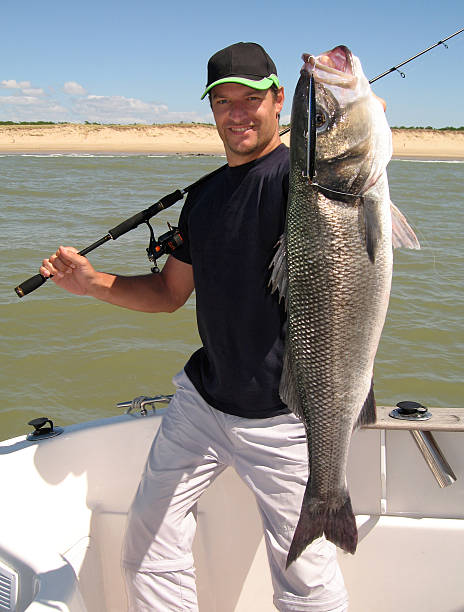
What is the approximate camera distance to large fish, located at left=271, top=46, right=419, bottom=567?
1.68 meters

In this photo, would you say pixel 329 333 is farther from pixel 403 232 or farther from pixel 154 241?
pixel 154 241

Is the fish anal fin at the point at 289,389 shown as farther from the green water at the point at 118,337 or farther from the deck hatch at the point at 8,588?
the green water at the point at 118,337

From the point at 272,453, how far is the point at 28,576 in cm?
95

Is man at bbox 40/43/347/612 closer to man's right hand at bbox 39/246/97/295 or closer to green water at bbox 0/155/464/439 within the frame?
man's right hand at bbox 39/246/97/295

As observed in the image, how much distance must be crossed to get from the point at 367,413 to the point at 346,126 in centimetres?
90

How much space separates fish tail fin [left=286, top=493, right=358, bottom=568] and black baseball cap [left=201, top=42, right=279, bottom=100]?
151 centimetres

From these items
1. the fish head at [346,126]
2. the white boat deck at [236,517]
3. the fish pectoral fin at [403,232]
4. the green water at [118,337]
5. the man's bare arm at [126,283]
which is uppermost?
the fish head at [346,126]

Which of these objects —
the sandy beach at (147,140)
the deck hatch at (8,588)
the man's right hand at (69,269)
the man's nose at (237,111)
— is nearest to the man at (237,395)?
the man's nose at (237,111)

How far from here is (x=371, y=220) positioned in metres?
1.68

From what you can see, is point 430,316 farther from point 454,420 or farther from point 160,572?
point 160,572

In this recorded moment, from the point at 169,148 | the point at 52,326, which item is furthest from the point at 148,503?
the point at 169,148

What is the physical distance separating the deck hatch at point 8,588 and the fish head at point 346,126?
66.9 inches

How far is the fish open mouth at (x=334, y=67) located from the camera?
1.68 metres

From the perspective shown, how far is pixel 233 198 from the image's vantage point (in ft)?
7.61
